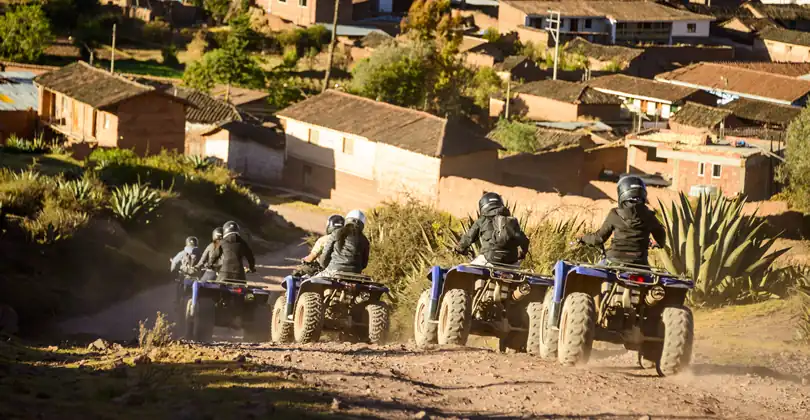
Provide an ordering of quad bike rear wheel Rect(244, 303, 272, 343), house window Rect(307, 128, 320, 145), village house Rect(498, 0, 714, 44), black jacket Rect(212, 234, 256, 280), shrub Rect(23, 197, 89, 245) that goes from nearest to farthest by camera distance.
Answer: black jacket Rect(212, 234, 256, 280) < quad bike rear wheel Rect(244, 303, 272, 343) < shrub Rect(23, 197, 89, 245) < house window Rect(307, 128, 320, 145) < village house Rect(498, 0, 714, 44)

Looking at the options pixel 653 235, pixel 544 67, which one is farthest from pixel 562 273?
pixel 544 67

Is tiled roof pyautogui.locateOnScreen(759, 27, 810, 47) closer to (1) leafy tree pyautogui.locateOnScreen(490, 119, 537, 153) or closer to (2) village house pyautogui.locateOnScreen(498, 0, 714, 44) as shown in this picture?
(2) village house pyautogui.locateOnScreen(498, 0, 714, 44)

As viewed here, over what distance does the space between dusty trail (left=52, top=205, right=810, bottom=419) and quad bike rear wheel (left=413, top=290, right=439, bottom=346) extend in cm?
37

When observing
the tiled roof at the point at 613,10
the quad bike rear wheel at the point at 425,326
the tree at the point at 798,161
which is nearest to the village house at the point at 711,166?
the tree at the point at 798,161

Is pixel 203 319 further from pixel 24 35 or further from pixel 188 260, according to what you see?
pixel 24 35

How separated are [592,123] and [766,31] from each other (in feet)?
134

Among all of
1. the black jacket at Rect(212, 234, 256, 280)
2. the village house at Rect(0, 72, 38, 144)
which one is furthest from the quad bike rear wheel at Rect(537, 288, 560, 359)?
the village house at Rect(0, 72, 38, 144)

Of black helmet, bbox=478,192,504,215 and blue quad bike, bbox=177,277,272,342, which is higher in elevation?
black helmet, bbox=478,192,504,215

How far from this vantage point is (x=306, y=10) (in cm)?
9300

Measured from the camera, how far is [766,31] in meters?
101

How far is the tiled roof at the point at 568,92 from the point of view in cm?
6869

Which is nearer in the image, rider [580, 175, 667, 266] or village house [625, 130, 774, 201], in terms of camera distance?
rider [580, 175, 667, 266]

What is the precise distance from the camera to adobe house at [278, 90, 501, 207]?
152 feet

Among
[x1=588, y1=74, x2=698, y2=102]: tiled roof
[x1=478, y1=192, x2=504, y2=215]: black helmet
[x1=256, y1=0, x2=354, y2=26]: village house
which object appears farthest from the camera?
[x1=256, y1=0, x2=354, y2=26]: village house
